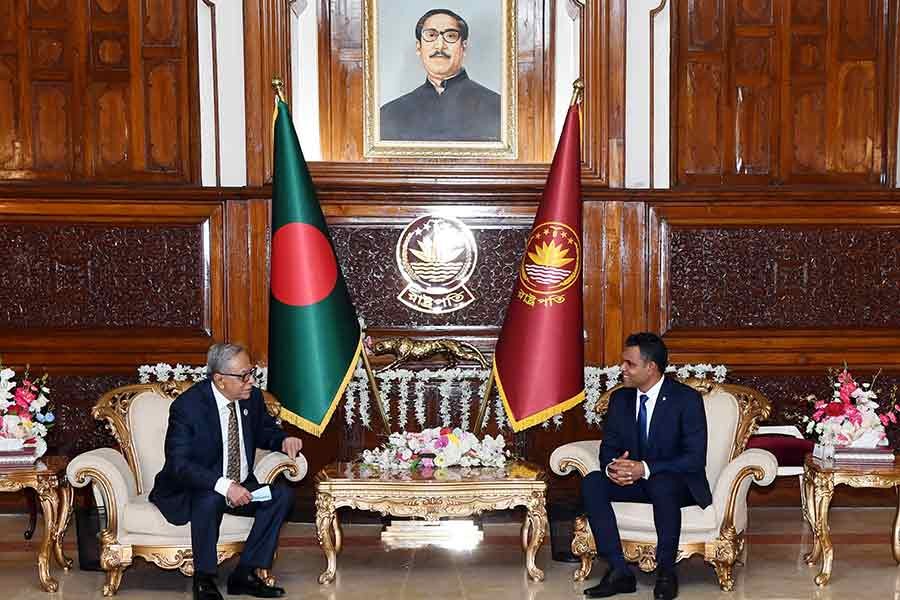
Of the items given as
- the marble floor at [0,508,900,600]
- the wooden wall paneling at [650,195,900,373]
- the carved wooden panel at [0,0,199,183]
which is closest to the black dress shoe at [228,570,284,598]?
the marble floor at [0,508,900,600]

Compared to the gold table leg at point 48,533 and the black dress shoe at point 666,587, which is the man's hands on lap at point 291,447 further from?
the black dress shoe at point 666,587

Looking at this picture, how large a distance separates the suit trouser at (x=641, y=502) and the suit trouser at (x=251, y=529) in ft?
4.46

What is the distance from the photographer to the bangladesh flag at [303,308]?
5.68 m

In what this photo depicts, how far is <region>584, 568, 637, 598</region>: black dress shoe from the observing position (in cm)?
500

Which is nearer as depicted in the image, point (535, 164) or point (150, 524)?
point (150, 524)

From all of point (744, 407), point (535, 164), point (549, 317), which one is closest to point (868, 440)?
point (744, 407)

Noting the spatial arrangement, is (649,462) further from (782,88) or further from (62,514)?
(782,88)

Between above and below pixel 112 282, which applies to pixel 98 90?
above

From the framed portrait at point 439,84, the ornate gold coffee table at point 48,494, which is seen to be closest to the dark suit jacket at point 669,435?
the framed portrait at point 439,84

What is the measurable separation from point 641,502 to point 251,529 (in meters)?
1.74

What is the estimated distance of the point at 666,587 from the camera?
493cm

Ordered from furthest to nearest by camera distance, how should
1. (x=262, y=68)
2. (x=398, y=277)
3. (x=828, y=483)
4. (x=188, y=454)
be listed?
(x=398, y=277) < (x=262, y=68) < (x=828, y=483) < (x=188, y=454)

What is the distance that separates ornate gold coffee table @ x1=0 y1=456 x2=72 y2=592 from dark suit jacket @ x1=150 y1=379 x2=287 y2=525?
20.6 inches

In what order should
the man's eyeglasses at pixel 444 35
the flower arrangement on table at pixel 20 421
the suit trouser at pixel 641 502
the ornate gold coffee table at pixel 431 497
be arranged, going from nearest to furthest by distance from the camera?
the suit trouser at pixel 641 502 → the ornate gold coffee table at pixel 431 497 → the flower arrangement on table at pixel 20 421 → the man's eyeglasses at pixel 444 35
